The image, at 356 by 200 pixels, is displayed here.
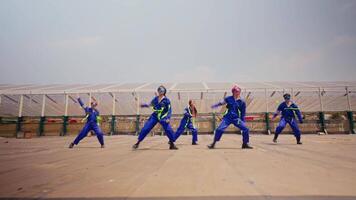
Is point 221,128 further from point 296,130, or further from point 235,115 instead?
point 296,130

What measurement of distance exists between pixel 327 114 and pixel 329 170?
578 inches

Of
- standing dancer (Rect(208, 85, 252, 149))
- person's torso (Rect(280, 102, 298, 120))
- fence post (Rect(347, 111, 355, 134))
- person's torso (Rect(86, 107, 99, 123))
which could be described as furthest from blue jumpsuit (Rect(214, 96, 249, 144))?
fence post (Rect(347, 111, 355, 134))

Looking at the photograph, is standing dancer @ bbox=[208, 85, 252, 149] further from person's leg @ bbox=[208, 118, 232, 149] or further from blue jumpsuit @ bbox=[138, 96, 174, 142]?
blue jumpsuit @ bbox=[138, 96, 174, 142]

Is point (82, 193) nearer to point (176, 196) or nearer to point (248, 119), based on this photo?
point (176, 196)

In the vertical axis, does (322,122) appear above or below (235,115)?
below

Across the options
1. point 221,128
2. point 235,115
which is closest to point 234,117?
point 235,115

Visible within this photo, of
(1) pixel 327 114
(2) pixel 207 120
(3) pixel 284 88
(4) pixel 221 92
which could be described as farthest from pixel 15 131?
(1) pixel 327 114

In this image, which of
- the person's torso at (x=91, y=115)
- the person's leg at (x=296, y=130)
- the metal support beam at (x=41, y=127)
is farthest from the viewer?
the metal support beam at (x=41, y=127)

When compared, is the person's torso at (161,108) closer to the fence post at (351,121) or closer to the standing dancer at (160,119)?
the standing dancer at (160,119)

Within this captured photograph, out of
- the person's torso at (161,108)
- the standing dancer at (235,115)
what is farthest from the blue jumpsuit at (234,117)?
the person's torso at (161,108)

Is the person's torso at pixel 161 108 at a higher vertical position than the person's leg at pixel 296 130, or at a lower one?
higher

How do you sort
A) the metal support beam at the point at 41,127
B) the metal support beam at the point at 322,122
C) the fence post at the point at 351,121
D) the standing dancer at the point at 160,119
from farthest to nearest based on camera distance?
the metal support beam at the point at 41,127 < the metal support beam at the point at 322,122 < the fence post at the point at 351,121 < the standing dancer at the point at 160,119

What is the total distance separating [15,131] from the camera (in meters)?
14.6

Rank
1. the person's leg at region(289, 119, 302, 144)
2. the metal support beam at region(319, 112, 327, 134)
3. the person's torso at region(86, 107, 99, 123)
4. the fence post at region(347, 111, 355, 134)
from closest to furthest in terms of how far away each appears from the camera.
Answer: the person's torso at region(86, 107, 99, 123) → the person's leg at region(289, 119, 302, 144) → the fence post at region(347, 111, 355, 134) → the metal support beam at region(319, 112, 327, 134)
